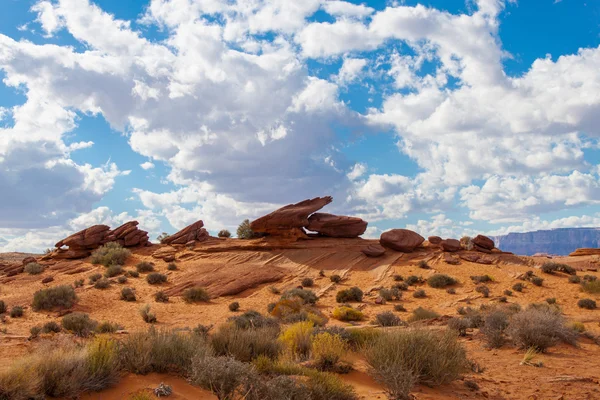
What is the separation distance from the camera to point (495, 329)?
46.2ft

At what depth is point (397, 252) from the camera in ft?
127

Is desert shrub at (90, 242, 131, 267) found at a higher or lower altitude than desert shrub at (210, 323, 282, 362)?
higher

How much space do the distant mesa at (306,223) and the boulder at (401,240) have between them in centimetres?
355

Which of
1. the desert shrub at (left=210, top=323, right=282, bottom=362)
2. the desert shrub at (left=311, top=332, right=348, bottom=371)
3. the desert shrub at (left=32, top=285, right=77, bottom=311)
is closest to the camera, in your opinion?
the desert shrub at (left=210, top=323, right=282, bottom=362)

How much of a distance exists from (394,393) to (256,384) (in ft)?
8.83

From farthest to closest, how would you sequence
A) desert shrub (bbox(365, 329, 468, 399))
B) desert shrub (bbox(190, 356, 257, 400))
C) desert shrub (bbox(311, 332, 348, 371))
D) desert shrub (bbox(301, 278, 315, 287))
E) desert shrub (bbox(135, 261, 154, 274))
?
desert shrub (bbox(135, 261, 154, 274)) < desert shrub (bbox(301, 278, 315, 287)) < desert shrub (bbox(311, 332, 348, 371)) < desert shrub (bbox(365, 329, 468, 399)) < desert shrub (bbox(190, 356, 257, 400))

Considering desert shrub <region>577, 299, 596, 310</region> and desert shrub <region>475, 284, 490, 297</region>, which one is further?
desert shrub <region>475, 284, 490, 297</region>

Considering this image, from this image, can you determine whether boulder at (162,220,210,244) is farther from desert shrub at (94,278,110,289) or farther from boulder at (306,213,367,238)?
desert shrub at (94,278,110,289)

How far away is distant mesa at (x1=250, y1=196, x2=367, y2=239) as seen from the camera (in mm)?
40625

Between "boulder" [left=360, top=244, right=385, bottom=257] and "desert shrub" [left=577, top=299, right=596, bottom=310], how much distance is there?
51.5ft

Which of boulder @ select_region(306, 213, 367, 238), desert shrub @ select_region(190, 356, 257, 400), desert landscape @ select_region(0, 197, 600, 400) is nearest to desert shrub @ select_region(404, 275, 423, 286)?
desert landscape @ select_region(0, 197, 600, 400)

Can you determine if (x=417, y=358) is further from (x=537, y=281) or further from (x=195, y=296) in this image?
(x=537, y=281)

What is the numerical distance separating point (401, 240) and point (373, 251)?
3.12 m

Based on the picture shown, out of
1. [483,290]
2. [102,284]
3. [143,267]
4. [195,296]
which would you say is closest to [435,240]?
[483,290]
